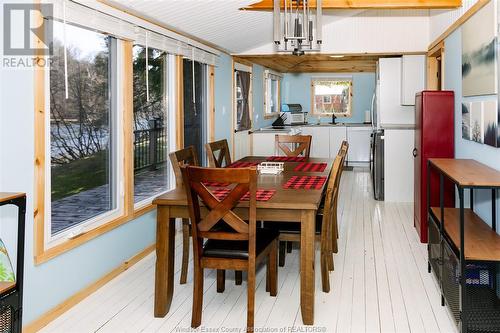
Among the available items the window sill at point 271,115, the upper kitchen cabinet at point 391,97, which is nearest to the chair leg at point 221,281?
the upper kitchen cabinet at point 391,97

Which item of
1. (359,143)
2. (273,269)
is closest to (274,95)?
(359,143)

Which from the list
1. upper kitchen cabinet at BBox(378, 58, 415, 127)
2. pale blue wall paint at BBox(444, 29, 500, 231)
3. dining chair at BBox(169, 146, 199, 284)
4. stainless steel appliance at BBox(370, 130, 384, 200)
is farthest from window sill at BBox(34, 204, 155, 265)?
upper kitchen cabinet at BBox(378, 58, 415, 127)

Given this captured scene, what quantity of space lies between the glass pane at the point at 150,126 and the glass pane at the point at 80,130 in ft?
1.48

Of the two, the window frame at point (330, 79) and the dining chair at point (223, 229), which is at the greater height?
the window frame at point (330, 79)

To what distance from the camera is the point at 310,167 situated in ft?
13.7

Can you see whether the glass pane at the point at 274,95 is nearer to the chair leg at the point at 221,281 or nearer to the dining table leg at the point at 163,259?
the chair leg at the point at 221,281

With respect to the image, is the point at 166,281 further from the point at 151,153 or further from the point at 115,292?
the point at 151,153

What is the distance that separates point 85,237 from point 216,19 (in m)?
2.48

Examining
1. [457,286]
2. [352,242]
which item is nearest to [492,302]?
[457,286]

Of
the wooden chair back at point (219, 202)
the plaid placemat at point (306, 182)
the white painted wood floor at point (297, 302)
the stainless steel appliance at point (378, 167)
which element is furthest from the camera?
the stainless steel appliance at point (378, 167)

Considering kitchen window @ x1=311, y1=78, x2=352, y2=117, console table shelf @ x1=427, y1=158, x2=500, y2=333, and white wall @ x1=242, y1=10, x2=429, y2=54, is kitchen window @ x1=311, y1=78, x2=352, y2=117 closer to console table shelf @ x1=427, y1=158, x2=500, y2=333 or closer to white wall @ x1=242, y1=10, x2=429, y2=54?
white wall @ x1=242, y1=10, x2=429, y2=54

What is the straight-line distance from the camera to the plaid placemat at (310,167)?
13.2 ft

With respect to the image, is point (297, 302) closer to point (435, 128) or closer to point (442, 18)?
point (435, 128)

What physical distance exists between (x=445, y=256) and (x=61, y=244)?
2302mm
